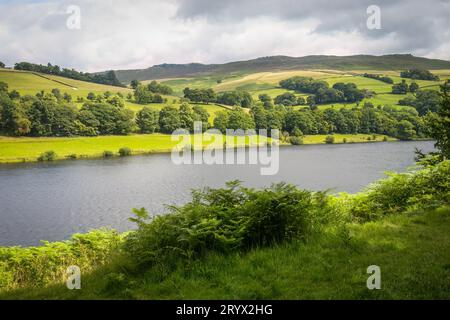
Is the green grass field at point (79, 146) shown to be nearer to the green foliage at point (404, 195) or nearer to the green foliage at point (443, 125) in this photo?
the green foliage at point (404, 195)

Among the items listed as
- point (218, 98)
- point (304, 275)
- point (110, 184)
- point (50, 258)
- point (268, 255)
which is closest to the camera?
point (304, 275)

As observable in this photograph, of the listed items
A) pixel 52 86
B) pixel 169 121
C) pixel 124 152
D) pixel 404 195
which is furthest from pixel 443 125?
pixel 52 86

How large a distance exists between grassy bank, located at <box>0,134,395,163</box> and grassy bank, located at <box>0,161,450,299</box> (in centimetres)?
9174

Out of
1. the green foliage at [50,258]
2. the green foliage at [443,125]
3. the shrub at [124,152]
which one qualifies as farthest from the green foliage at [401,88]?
the green foliage at [50,258]

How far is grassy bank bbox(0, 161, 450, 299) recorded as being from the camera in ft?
24.2

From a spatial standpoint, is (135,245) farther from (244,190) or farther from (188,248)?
(244,190)

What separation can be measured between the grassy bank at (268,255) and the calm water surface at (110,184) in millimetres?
15411

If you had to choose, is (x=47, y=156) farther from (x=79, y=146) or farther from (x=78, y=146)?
(x=79, y=146)

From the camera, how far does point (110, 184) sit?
203ft

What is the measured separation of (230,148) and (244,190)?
4232 inches

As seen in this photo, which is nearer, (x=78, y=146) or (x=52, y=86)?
(x=78, y=146)

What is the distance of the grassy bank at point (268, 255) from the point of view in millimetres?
7371

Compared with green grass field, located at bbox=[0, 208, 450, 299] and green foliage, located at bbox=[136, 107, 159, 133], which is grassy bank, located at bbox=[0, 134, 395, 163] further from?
green grass field, located at bbox=[0, 208, 450, 299]

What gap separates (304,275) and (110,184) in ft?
189
